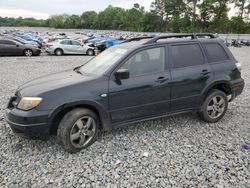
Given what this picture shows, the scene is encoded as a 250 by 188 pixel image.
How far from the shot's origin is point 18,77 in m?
9.45

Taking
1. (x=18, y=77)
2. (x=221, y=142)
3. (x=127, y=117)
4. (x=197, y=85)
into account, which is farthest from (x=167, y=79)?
(x=18, y=77)

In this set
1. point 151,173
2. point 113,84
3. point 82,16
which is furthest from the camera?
point 82,16

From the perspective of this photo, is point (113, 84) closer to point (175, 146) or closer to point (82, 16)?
point (175, 146)

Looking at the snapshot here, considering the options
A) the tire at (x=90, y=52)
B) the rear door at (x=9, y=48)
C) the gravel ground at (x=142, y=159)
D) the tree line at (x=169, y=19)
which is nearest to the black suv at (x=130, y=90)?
the gravel ground at (x=142, y=159)

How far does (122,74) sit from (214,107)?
218 cm

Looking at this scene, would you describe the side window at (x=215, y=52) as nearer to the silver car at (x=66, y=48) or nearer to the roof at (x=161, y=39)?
the roof at (x=161, y=39)

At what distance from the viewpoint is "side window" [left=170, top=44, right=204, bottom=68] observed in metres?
4.27

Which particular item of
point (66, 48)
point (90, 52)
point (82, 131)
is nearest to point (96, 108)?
point (82, 131)

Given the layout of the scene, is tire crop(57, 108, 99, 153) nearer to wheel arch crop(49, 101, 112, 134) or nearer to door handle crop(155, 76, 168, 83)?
wheel arch crop(49, 101, 112, 134)

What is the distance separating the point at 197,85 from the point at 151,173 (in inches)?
79.4

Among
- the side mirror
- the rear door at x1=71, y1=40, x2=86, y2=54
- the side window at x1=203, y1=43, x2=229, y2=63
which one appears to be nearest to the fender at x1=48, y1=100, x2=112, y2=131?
the side mirror

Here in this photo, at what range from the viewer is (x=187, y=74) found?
14.0ft

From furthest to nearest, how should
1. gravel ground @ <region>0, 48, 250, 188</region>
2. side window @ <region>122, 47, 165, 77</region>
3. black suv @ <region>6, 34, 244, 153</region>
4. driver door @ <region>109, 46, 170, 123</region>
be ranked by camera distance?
1. side window @ <region>122, 47, 165, 77</region>
2. driver door @ <region>109, 46, 170, 123</region>
3. black suv @ <region>6, 34, 244, 153</region>
4. gravel ground @ <region>0, 48, 250, 188</region>

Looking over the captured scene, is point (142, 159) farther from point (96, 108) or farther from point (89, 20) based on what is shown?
point (89, 20)
